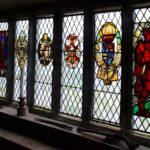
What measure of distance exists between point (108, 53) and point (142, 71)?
47cm

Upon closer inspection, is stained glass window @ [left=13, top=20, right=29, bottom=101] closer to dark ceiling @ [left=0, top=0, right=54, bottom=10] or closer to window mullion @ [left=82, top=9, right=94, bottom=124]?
dark ceiling @ [left=0, top=0, right=54, bottom=10]

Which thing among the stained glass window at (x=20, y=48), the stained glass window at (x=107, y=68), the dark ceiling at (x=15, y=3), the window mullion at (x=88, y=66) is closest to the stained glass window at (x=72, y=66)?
the window mullion at (x=88, y=66)

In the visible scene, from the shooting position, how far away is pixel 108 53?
3420mm

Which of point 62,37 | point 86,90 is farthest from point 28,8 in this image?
point 86,90

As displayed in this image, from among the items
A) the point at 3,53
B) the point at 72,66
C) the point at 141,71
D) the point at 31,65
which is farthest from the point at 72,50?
the point at 3,53

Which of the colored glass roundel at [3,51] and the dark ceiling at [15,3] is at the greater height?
the dark ceiling at [15,3]

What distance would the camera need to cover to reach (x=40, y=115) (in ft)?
13.8

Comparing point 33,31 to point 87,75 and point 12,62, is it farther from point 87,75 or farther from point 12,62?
point 87,75

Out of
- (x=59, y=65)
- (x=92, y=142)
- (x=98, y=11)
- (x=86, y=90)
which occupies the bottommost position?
(x=92, y=142)

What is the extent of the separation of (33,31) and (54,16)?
0.51 metres

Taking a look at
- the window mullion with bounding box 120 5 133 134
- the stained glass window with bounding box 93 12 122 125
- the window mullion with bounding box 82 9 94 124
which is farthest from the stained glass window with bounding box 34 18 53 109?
the window mullion with bounding box 120 5 133 134

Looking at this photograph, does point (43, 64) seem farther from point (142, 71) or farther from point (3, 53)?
point (142, 71)

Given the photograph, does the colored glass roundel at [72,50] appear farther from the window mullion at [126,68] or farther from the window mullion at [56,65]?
the window mullion at [126,68]

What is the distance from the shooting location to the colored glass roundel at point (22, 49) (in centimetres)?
455
